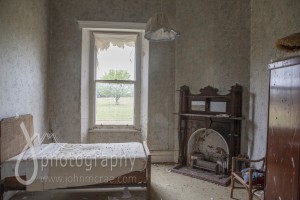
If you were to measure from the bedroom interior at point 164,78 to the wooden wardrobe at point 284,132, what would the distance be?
4.45ft

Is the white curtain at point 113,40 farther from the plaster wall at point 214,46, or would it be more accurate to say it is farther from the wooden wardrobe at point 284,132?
the wooden wardrobe at point 284,132

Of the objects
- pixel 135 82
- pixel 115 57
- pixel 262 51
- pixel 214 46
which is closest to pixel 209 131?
pixel 214 46

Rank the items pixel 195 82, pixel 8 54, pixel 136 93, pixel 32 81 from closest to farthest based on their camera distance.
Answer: pixel 8 54 → pixel 32 81 → pixel 195 82 → pixel 136 93

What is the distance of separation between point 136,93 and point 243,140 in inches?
84.9

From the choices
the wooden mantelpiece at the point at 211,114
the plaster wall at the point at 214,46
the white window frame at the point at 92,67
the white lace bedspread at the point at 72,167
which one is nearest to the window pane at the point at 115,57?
the white window frame at the point at 92,67

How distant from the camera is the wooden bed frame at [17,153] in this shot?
2.66 meters

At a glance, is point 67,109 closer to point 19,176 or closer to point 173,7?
point 19,176

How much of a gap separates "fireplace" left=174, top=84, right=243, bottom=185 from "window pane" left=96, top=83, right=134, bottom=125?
1100mm

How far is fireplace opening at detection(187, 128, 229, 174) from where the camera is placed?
398cm

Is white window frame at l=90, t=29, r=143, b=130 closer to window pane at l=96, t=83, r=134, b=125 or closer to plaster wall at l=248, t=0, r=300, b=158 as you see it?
window pane at l=96, t=83, r=134, b=125

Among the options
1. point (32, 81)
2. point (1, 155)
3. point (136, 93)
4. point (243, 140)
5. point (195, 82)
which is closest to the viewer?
point (1, 155)

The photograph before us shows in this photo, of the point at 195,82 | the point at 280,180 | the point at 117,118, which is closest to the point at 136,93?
the point at 117,118

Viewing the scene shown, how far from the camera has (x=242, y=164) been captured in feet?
12.6

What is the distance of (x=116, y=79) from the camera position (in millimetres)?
4859
